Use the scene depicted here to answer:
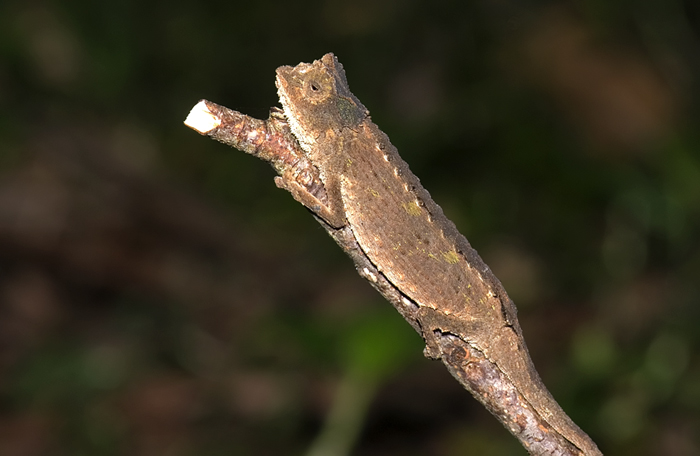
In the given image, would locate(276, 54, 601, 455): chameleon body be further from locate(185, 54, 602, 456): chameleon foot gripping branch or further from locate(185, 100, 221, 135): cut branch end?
locate(185, 100, 221, 135): cut branch end

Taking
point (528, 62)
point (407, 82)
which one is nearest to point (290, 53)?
point (407, 82)

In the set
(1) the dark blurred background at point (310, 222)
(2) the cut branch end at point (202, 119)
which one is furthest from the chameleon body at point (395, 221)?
(1) the dark blurred background at point (310, 222)

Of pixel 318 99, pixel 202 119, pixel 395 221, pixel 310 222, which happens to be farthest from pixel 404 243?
pixel 310 222

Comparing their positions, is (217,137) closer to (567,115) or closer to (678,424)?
(678,424)

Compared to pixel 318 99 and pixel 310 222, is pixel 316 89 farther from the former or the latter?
pixel 310 222

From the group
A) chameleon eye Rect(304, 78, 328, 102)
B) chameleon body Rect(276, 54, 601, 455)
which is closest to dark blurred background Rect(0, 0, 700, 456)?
chameleon body Rect(276, 54, 601, 455)

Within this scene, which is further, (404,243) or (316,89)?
(316,89)
